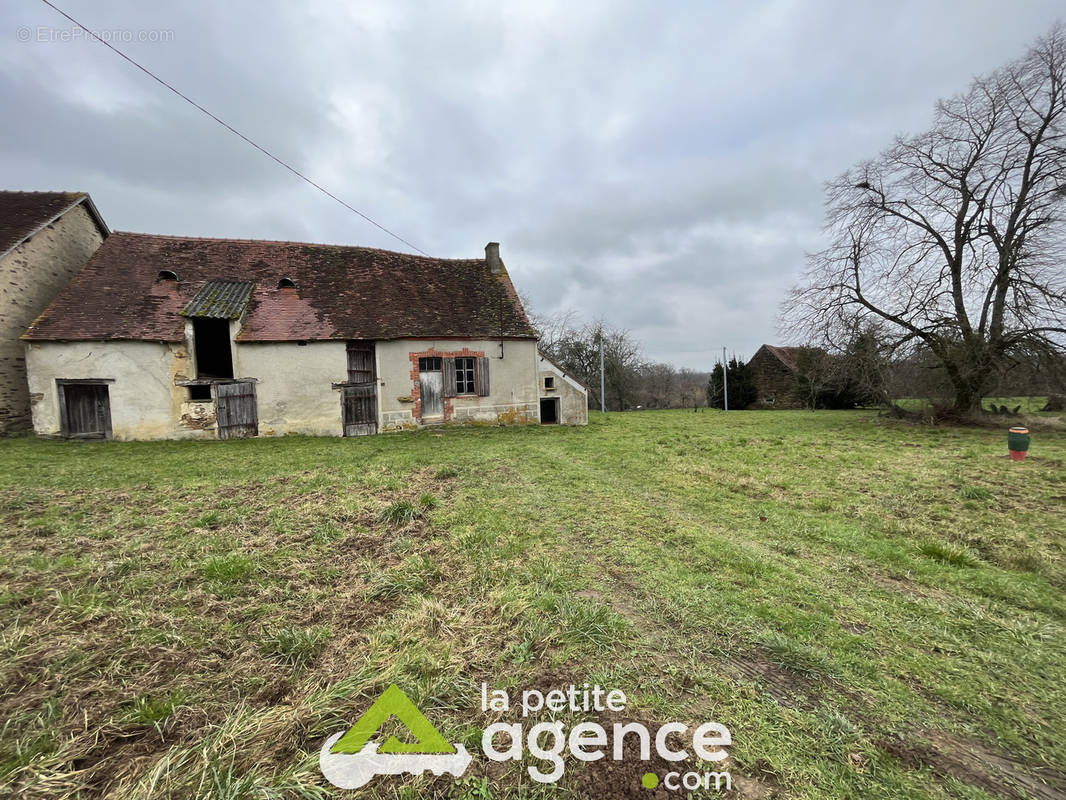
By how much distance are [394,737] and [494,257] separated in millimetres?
19024

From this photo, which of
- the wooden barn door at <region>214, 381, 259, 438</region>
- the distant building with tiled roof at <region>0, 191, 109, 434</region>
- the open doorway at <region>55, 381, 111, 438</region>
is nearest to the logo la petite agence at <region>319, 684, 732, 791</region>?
the wooden barn door at <region>214, 381, 259, 438</region>

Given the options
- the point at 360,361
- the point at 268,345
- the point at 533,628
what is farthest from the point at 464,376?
the point at 533,628

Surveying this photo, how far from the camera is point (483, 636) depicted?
9.30 feet

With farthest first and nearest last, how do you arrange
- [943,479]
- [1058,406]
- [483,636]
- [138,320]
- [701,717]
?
[1058,406], [138,320], [943,479], [483,636], [701,717]

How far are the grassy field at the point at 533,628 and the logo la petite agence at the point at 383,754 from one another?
0.22ft

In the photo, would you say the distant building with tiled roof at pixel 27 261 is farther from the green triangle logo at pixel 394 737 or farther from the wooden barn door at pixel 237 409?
the green triangle logo at pixel 394 737

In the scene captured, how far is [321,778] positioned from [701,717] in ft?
6.35

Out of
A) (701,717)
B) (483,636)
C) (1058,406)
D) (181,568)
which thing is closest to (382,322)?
(181,568)

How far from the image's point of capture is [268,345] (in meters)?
13.9

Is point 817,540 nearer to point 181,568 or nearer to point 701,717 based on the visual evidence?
point 701,717

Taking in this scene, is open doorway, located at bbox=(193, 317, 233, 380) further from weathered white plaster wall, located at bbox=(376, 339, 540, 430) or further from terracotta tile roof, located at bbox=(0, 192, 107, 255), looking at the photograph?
weathered white plaster wall, located at bbox=(376, 339, 540, 430)

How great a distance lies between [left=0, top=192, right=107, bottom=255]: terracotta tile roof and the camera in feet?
42.9

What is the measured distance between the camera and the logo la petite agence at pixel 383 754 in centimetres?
183

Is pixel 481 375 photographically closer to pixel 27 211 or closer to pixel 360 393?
pixel 360 393
